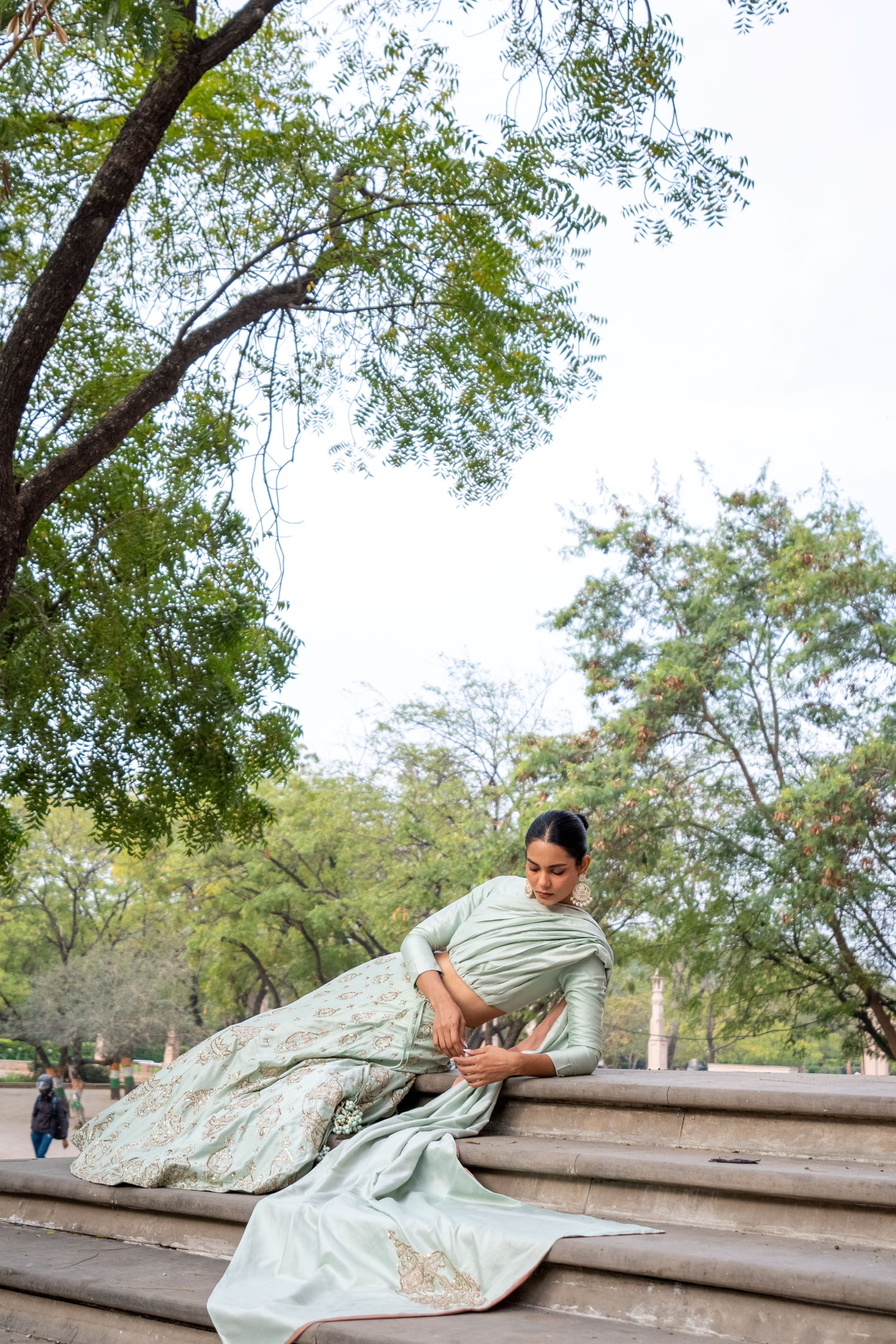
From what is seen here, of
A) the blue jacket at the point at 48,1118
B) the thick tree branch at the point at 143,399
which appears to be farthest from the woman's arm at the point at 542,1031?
the blue jacket at the point at 48,1118

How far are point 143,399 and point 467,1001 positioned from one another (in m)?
3.89

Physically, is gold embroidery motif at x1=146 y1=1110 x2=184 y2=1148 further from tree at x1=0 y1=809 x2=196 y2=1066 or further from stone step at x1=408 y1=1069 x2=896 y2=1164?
tree at x1=0 y1=809 x2=196 y2=1066

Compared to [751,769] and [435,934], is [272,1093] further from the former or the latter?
[751,769]

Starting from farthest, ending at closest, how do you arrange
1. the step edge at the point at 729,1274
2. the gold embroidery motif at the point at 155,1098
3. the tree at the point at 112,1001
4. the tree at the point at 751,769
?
the tree at the point at 112,1001, the tree at the point at 751,769, the gold embroidery motif at the point at 155,1098, the step edge at the point at 729,1274

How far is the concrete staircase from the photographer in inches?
87.4

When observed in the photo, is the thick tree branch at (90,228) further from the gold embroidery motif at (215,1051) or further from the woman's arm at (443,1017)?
the woman's arm at (443,1017)

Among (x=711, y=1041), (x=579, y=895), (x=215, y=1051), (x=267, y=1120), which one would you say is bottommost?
(x=711, y=1041)

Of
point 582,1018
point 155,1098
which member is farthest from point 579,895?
point 155,1098

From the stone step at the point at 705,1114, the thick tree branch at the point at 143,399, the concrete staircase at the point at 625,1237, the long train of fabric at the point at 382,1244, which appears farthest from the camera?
the thick tree branch at the point at 143,399

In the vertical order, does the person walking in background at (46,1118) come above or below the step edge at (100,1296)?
below

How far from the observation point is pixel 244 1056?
12.2ft

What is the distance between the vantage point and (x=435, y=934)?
3.94 m

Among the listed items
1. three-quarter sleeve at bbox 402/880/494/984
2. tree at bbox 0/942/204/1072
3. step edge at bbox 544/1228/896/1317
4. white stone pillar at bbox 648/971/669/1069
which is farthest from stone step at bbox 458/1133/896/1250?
tree at bbox 0/942/204/1072

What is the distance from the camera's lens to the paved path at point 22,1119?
2055cm
